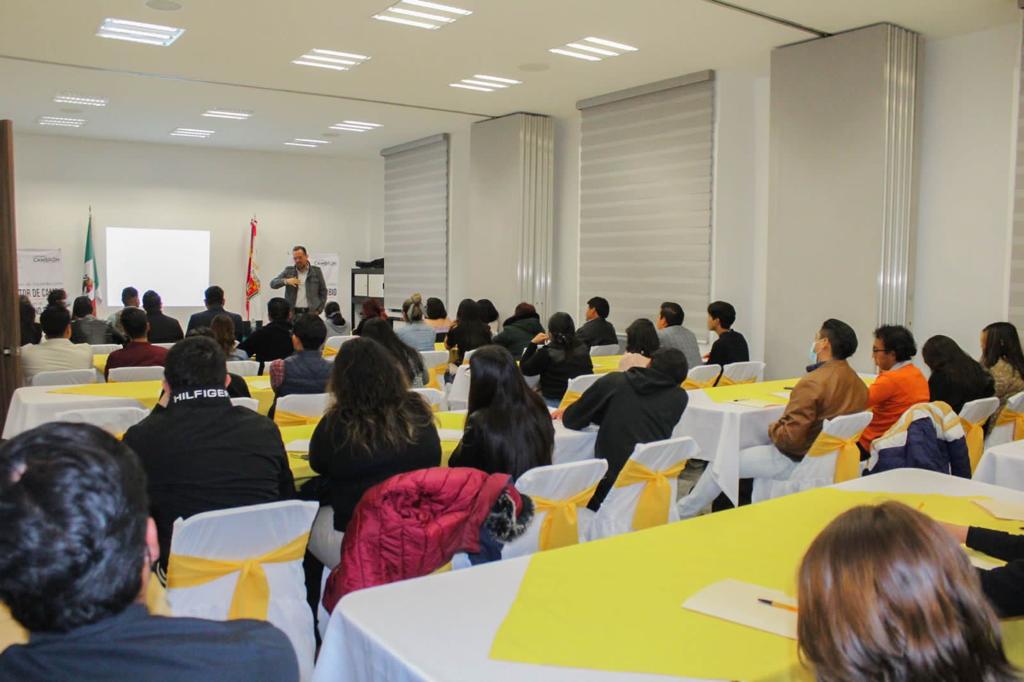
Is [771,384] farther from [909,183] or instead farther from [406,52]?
[406,52]

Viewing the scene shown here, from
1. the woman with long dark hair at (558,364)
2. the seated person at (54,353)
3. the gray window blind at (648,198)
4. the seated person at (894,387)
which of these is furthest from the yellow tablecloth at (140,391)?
the gray window blind at (648,198)

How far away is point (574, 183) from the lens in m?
11.2

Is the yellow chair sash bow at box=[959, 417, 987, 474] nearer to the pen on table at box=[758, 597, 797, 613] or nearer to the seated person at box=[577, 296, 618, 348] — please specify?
the pen on table at box=[758, 597, 797, 613]

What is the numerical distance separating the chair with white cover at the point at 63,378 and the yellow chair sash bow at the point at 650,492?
422 centimetres

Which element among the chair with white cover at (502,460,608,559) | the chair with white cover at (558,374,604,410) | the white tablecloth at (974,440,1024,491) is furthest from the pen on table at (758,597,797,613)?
the chair with white cover at (558,374,604,410)

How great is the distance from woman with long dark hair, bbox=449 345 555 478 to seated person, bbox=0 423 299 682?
7.23ft

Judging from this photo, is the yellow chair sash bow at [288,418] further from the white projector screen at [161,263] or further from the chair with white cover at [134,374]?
the white projector screen at [161,263]

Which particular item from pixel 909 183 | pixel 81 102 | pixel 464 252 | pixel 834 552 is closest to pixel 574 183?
pixel 464 252

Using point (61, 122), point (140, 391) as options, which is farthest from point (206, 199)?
point (140, 391)

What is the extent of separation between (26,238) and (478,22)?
9203mm

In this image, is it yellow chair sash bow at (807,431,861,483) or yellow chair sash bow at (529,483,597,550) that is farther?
yellow chair sash bow at (807,431,861,483)

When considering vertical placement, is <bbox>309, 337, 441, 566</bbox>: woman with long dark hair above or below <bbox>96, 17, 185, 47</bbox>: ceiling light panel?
below

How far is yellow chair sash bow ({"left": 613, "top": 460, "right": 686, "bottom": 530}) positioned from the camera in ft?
11.7

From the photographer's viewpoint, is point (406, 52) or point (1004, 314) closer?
point (1004, 314)
